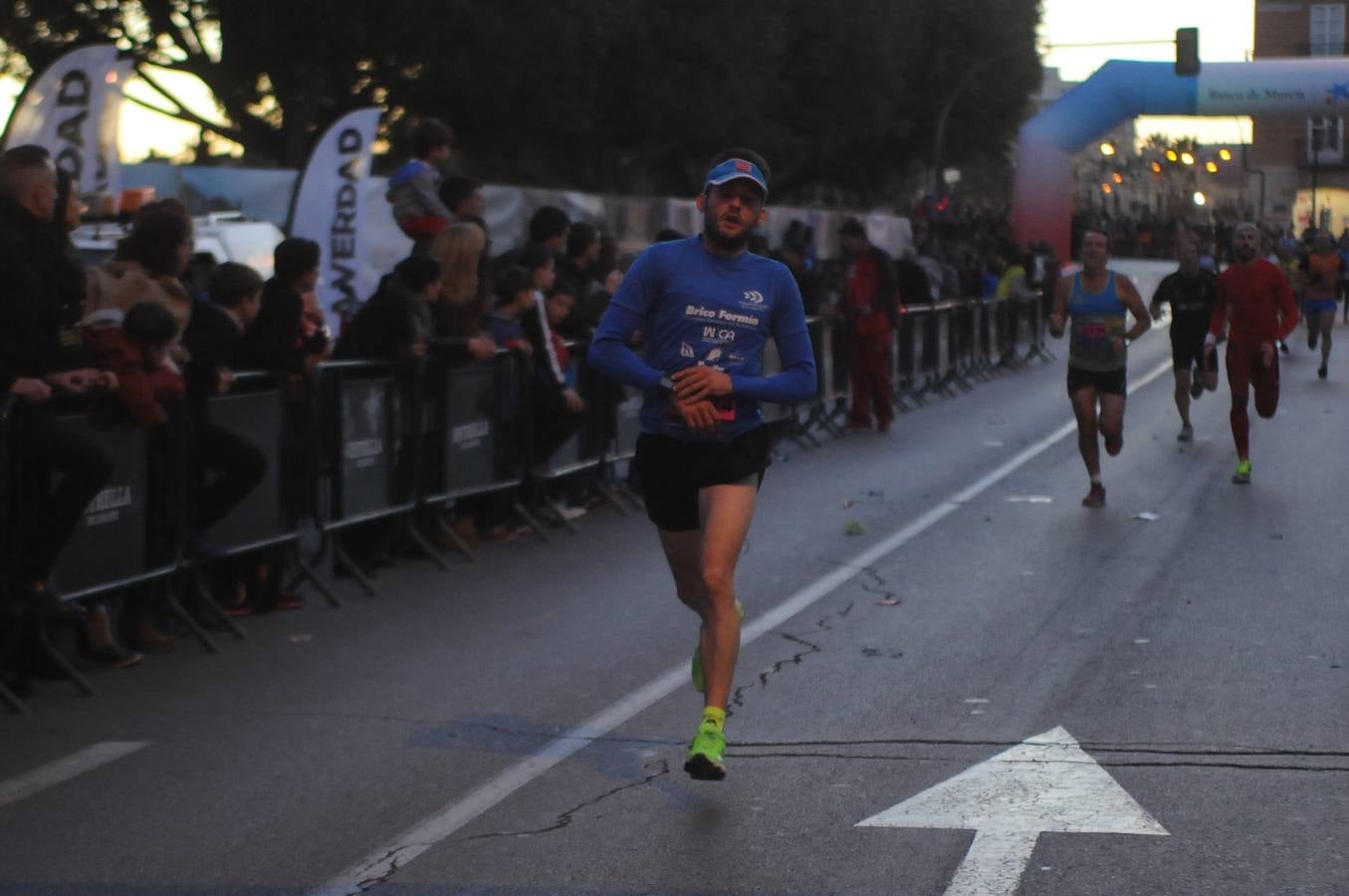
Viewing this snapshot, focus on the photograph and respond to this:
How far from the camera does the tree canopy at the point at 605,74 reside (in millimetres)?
32375

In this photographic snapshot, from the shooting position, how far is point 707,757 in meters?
6.24

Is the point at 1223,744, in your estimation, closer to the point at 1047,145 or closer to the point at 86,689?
the point at 86,689

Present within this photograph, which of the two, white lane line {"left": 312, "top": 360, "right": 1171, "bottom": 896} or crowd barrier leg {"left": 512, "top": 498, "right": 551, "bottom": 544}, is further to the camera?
crowd barrier leg {"left": 512, "top": 498, "right": 551, "bottom": 544}

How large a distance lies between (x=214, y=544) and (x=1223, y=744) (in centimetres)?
462

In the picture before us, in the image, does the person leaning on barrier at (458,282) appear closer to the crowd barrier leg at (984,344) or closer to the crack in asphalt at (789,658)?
the crack in asphalt at (789,658)

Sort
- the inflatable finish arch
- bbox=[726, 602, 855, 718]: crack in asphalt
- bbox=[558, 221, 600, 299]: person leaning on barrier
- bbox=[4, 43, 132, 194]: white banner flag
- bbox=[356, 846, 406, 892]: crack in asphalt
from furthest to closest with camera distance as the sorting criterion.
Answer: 1. the inflatable finish arch
2. bbox=[4, 43, 132, 194]: white banner flag
3. bbox=[558, 221, 600, 299]: person leaning on barrier
4. bbox=[726, 602, 855, 718]: crack in asphalt
5. bbox=[356, 846, 406, 892]: crack in asphalt

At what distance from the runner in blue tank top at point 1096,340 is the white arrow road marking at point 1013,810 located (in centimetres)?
761

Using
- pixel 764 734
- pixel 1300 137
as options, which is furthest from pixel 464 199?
pixel 1300 137

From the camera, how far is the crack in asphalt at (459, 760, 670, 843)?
5.96 m

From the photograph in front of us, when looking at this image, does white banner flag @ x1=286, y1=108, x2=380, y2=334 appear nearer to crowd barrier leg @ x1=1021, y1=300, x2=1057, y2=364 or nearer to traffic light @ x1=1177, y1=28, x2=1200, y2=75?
crowd barrier leg @ x1=1021, y1=300, x2=1057, y2=364

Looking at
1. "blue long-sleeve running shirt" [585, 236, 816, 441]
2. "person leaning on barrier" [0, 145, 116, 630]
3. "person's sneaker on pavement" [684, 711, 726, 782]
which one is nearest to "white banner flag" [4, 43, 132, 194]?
"person leaning on barrier" [0, 145, 116, 630]

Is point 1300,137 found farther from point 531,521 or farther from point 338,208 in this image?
point 531,521

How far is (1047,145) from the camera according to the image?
138 feet

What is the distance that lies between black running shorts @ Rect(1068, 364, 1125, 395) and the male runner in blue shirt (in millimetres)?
7897
